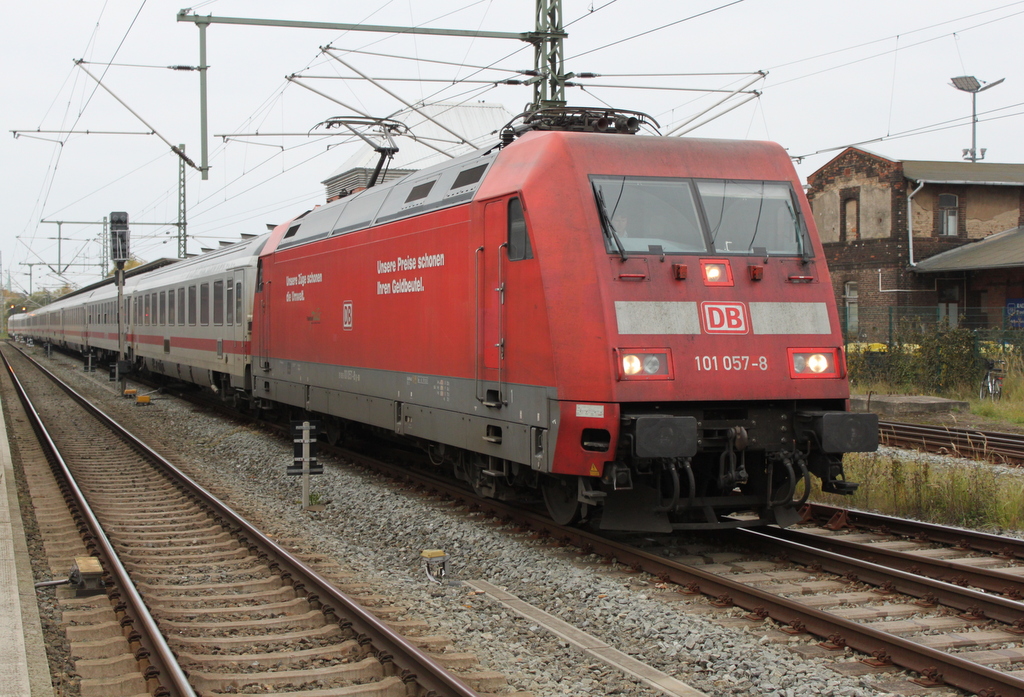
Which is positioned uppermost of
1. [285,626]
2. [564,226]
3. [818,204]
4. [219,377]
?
[818,204]

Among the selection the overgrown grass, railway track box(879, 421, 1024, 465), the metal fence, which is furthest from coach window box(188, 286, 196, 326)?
the overgrown grass

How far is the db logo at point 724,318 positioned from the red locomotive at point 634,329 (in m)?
0.01

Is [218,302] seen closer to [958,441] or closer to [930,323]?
[958,441]

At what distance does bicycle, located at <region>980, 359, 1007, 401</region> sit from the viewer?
1784 cm

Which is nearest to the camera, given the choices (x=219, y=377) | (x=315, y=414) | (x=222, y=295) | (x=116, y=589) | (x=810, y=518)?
(x=116, y=589)

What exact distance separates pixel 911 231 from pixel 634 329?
1002 inches

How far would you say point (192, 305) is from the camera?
69.3ft

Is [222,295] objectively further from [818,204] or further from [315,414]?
[818,204]

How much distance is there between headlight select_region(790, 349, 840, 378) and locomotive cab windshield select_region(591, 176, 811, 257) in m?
0.84

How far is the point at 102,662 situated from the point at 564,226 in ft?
14.2

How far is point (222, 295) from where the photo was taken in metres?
18.3

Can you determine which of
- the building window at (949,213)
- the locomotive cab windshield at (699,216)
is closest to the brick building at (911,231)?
the building window at (949,213)

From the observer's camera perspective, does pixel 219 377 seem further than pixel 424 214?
Yes

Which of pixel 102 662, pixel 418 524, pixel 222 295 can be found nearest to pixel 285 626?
pixel 102 662
